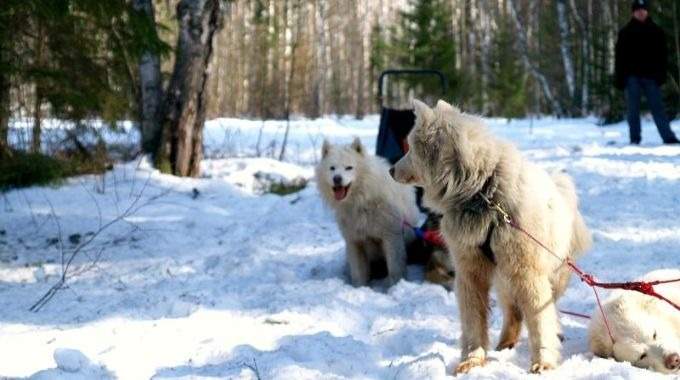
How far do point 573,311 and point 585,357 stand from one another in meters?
1.24

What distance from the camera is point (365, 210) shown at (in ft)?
20.8

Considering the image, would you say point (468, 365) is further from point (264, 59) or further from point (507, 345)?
point (264, 59)

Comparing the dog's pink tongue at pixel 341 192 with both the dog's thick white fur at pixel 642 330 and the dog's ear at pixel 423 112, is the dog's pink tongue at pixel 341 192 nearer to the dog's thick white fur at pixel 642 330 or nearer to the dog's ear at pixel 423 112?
the dog's ear at pixel 423 112

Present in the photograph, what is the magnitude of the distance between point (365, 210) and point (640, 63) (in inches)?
285

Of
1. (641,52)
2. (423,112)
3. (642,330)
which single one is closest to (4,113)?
(423,112)

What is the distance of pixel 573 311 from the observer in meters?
4.96

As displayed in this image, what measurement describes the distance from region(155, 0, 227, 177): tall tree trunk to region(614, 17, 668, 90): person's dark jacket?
248 inches

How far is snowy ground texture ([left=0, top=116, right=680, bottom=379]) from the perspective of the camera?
392 cm

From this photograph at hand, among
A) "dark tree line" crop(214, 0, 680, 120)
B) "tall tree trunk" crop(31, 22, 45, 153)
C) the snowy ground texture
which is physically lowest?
the snowy ground texture

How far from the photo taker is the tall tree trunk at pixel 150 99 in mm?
10875

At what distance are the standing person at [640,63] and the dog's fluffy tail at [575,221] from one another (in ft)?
26.4

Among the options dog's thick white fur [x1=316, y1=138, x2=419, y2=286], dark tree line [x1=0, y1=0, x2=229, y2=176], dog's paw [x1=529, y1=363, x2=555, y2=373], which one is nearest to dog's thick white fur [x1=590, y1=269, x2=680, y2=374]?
dog's paw [x1=529, y1=363, x2=555, y2=373]

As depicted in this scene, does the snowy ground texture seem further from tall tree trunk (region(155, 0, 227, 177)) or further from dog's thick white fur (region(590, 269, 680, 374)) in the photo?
tall tree trunk (region(155, 0, 227, 177))

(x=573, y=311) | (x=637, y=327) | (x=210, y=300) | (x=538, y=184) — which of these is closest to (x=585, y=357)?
(x=637, y=327)
